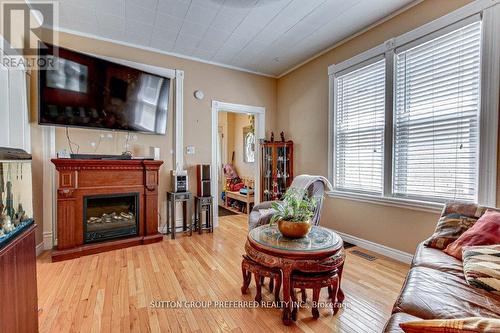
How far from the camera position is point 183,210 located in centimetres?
375

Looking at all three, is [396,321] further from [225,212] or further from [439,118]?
[225,212]

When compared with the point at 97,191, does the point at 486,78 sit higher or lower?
higher

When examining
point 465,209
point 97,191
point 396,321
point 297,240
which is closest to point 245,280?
point 297,240

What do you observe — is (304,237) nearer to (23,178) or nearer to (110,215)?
(23,178)

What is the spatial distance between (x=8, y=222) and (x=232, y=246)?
2382mm

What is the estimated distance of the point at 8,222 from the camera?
1.06 meters

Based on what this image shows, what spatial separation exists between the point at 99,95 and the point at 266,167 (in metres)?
2.80

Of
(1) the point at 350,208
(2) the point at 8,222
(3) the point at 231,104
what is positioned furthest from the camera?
(3) the point at 231,104

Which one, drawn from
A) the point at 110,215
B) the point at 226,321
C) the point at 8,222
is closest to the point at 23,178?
the point at 8,222

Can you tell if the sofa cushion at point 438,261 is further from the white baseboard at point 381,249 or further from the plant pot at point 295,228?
the white baseboard at point 381,249

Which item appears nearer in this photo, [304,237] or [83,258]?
[304,237]

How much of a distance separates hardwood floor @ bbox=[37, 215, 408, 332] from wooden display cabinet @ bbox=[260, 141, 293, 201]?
157 cm

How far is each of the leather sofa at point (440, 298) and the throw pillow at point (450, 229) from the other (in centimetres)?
24

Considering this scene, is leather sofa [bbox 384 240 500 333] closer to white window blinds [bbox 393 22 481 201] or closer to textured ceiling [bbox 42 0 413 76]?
white window blinds [bbox 393 22 481 201]
